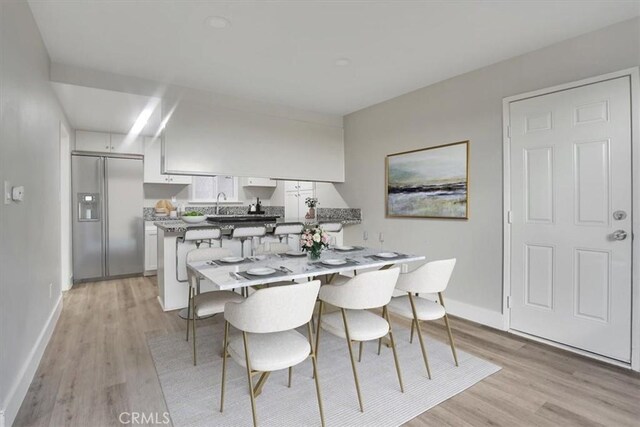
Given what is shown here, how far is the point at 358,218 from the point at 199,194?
3199mm

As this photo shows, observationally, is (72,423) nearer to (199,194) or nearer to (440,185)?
(440,185)

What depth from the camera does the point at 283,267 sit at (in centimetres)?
237

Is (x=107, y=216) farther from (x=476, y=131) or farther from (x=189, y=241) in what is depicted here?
(x=476, y=131)

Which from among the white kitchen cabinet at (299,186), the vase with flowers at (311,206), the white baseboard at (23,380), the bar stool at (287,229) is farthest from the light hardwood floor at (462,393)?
the white kitchen cabinet at (299,186)

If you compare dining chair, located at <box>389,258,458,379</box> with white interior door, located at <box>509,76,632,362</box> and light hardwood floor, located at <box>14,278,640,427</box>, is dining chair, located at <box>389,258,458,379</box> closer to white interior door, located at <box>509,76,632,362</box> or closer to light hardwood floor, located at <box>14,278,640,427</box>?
light hardwood floor, located at <box>14,278,640,427</box>

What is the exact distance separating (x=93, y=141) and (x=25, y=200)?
145 inches

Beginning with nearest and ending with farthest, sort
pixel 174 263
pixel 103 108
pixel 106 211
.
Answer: pixel 174 263
pixel 103 108
pixel 106 211

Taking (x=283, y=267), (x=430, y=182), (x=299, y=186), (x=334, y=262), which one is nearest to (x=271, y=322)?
(x=283, y=267)

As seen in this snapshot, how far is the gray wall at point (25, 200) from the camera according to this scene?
5.73 feet

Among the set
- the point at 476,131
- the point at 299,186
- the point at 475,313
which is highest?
the point at 476,131

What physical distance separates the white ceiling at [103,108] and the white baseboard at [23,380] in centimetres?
222

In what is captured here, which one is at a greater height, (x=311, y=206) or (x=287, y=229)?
(x=311, y=206)

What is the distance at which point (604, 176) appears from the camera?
2.49 meters

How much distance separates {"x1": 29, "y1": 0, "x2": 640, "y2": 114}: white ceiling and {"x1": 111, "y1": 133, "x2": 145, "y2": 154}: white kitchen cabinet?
100 inches
